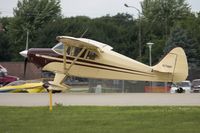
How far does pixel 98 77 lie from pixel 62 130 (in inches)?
700

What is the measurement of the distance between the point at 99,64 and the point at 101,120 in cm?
1517

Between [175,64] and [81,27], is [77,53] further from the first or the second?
[81,27]

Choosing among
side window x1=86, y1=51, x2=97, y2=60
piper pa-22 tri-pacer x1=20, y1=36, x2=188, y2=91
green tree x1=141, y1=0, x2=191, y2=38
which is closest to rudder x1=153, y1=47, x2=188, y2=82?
piper pa-22 tri-pacer x1=20, y1=36, x2=188, y2=91

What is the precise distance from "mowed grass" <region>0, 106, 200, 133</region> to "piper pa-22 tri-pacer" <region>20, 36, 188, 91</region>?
10847mm

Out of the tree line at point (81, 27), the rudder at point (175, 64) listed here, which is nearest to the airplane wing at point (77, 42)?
the rudder at point (175, 64)

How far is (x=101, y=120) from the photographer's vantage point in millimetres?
15664

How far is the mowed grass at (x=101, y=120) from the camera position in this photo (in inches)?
544

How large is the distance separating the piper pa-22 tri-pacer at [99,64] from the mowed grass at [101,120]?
1085 centimetres

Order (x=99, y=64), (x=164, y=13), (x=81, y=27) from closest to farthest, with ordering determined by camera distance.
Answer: (x=99, y=64) → (x=81, y=27) → (x=164, y=13)

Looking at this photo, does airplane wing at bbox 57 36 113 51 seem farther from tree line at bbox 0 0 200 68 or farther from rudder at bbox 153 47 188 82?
tree line at bbox 0 0 200 68

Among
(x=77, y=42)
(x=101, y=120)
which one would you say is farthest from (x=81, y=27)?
(x=101, y=120)

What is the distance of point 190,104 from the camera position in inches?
844

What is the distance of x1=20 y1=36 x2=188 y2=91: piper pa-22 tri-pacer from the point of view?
30469mm

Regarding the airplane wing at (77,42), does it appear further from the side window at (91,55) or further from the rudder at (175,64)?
the rudder at (175,64)
